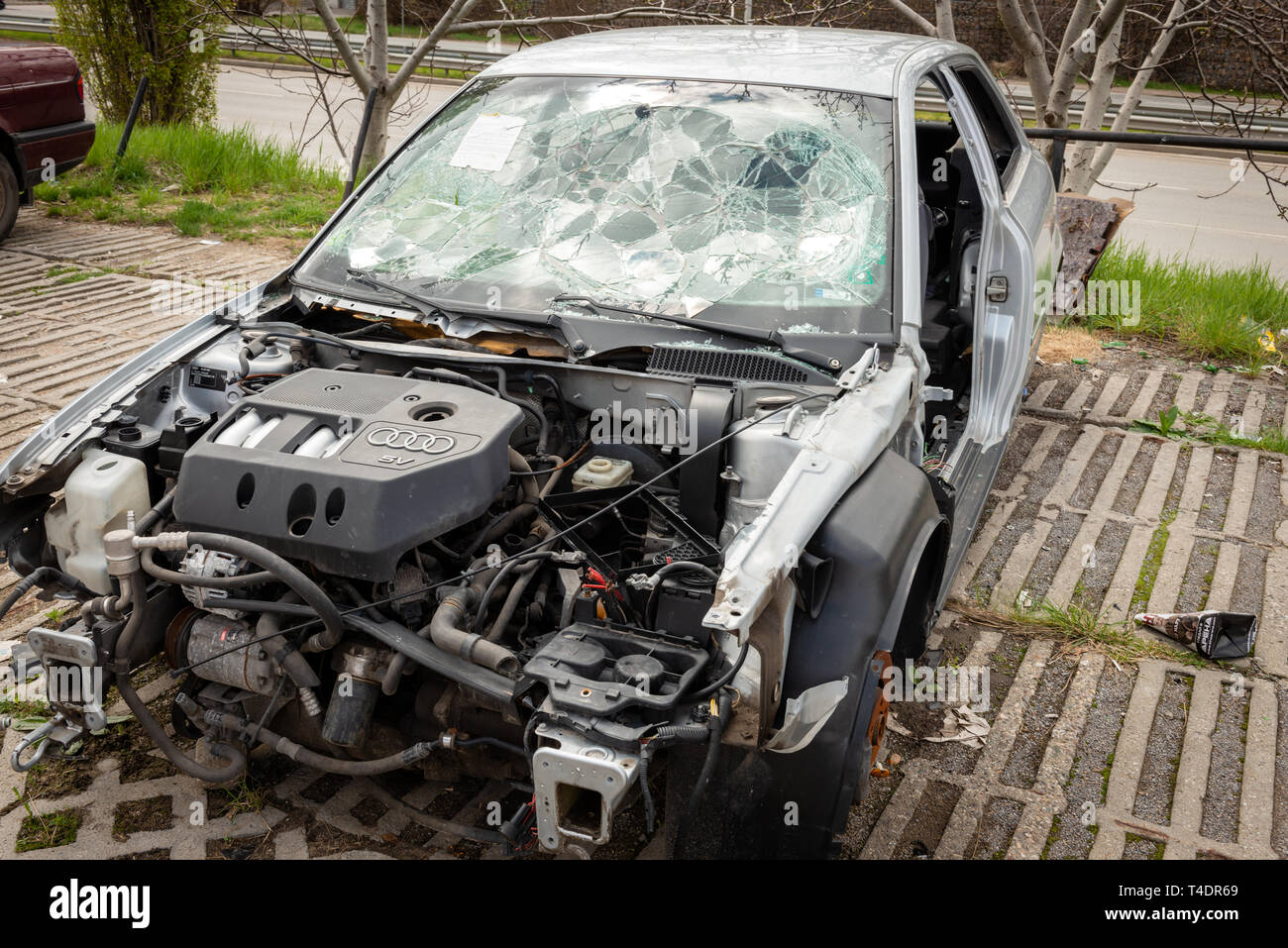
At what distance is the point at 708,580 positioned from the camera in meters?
2.38

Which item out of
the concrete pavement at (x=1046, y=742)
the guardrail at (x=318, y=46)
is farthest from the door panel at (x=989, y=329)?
the guardrail at (x=318, y=46)

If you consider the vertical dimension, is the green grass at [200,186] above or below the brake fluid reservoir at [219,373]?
above

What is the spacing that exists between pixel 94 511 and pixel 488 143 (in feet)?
6.00

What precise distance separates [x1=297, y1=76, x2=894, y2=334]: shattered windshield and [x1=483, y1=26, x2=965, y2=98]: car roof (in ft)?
0.21

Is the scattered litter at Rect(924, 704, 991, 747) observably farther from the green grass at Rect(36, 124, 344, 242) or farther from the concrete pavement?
the green grass at Rect(36, 124, 344, 242)

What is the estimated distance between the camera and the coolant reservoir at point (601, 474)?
2.77 m

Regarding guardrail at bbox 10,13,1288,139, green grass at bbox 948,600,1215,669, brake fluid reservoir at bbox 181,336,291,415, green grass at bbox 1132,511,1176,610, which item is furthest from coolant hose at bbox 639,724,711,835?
guardrail at bbox 10,13,1288,139

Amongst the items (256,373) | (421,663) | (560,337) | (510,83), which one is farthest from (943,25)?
(421,663)

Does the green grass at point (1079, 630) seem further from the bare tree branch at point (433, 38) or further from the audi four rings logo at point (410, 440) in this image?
the bare tree branch at point (433, 38)

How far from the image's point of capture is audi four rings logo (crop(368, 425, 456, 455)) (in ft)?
8.11

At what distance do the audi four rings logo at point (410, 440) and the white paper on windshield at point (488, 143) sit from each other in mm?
1429

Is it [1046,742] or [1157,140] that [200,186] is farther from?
[1046,742]

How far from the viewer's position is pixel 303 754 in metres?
2.69
